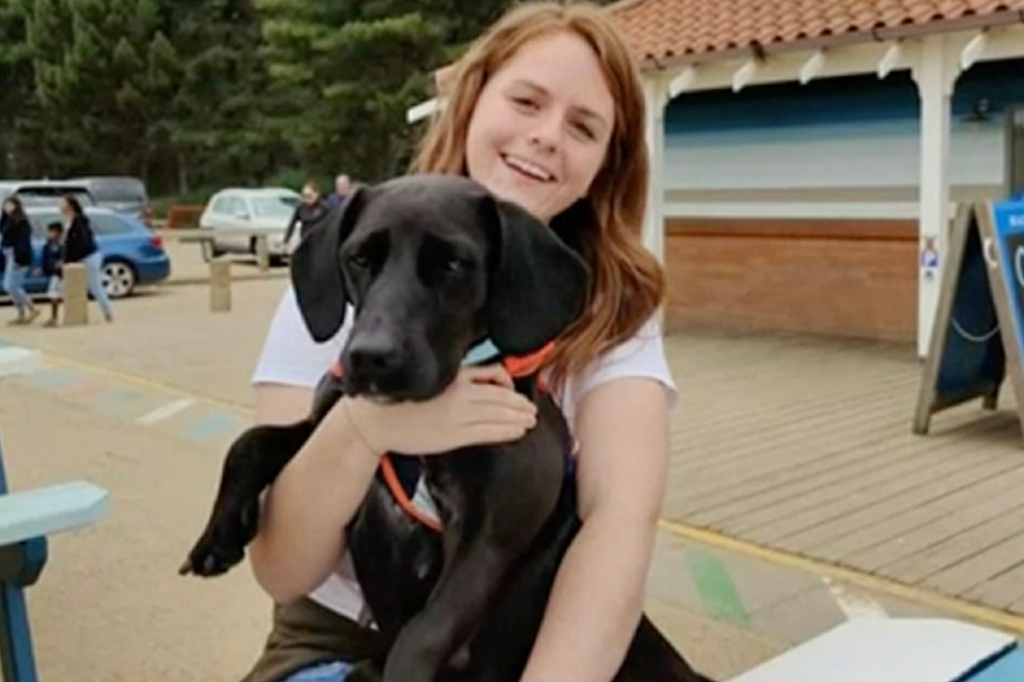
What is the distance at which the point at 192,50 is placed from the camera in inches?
1544

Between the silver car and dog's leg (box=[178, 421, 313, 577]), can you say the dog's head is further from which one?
the silver car

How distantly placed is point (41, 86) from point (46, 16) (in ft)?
7.13

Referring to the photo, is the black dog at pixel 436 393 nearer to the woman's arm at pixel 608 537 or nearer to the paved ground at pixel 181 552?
the woman's arm at pixel 608 537

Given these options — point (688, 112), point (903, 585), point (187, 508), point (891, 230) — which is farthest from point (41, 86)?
point (903, 585)

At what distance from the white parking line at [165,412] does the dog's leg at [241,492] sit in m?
6.65

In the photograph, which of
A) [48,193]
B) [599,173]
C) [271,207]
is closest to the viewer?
[599,173]

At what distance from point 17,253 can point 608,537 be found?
47.0 ft

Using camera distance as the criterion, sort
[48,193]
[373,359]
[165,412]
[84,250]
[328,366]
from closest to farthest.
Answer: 1. [373,359]
2. [328,366]
3. [165,412]
4. [84,250]
5. [48,193]

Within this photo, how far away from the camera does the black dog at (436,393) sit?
4.52 ft

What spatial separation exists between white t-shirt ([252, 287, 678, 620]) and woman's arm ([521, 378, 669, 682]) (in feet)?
0.06

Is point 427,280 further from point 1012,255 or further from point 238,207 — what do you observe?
point 238,207

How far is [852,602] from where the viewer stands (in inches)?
163

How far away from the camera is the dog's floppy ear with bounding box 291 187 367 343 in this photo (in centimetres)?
149

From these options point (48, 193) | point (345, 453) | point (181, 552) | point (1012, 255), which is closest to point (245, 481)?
point (345, 453)
